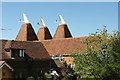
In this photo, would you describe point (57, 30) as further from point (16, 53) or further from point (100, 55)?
point (100, 55)

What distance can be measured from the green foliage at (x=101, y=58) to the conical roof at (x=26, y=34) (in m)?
32.5

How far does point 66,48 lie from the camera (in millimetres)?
50531

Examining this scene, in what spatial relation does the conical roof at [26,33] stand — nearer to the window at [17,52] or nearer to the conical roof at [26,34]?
the conical roof at [26,34]

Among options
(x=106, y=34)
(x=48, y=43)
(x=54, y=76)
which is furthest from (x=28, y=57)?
(x=106, y=34)

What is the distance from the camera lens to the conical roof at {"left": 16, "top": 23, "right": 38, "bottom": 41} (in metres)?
62.0

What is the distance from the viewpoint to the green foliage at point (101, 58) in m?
27.3

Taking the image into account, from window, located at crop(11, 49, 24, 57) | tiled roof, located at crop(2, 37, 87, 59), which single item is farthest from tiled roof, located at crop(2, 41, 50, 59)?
window, located at crop(11, 49, 24, 57)

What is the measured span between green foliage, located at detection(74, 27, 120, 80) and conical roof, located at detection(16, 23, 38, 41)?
106 feet

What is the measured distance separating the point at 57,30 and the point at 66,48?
14.6 metres

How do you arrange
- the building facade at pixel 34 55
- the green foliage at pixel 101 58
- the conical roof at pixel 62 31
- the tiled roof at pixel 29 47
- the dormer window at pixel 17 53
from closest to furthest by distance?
the green foliage at pixel 101 58 < the building facade at pixel 34 55 < the dormer window at pixel 17 53 < the tiled roof at pixel 29 47 < the conical roof at pixel 62 31

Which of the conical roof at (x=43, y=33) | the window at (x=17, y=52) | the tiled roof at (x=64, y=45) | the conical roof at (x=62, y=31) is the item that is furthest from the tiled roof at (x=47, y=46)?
the conical roof at (x=43, y=33)

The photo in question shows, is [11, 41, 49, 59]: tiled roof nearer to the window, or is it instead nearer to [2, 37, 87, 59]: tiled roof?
[2, 37, 87, 59]: tiled roof

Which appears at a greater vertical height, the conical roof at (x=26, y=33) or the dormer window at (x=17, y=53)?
the conical roof at (x=26, y=33)

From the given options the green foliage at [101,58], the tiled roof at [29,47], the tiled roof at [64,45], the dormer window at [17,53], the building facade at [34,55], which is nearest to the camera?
the green foliage at [101,58]
